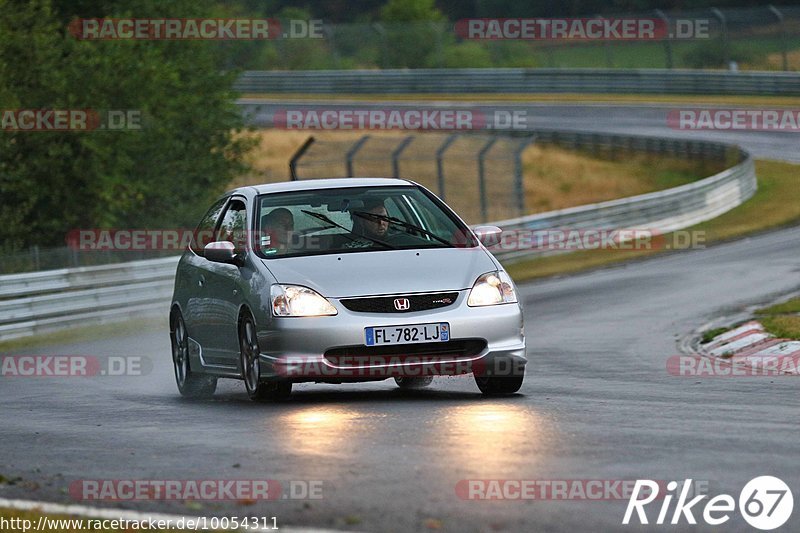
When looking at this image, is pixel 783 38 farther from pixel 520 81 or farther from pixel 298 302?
pixel 298 302

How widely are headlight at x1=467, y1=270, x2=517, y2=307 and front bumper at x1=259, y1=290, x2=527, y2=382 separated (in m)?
0.06

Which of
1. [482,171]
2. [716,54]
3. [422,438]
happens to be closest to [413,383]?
[422,438]

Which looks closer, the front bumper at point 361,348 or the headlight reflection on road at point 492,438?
the headlight reflection on road at point 492,438

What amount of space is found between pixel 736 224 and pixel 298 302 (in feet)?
73.0

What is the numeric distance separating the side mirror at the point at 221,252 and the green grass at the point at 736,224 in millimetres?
14302

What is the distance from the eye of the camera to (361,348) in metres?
9.81

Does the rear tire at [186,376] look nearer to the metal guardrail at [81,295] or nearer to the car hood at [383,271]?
the car hood at [383,271]

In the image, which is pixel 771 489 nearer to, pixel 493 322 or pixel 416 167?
pixel 493 322

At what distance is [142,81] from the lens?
28.1 metres

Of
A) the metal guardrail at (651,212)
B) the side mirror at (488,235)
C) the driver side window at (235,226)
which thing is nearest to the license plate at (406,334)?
the side mirror at (488,235)

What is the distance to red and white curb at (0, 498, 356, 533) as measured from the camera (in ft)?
19.5

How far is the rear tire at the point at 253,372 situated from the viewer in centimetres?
1026

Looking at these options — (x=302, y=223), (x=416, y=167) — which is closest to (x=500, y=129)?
(x=416, y=167)

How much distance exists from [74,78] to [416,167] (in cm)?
1821
